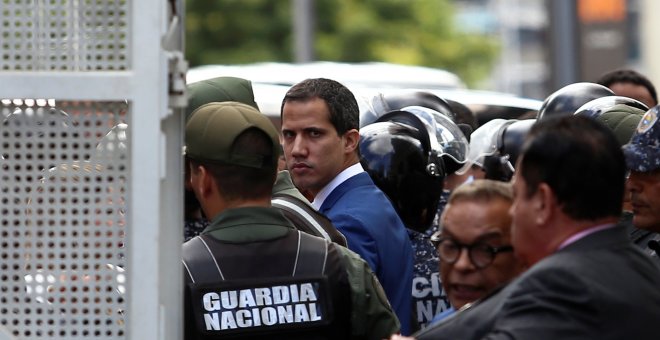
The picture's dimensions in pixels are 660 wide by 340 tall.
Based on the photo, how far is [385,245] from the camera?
17.2 ft

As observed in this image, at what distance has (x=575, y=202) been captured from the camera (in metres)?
3.49

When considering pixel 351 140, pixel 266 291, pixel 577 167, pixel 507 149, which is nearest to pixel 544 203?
pixel 577 167

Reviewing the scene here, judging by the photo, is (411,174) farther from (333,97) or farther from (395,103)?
(395,103)

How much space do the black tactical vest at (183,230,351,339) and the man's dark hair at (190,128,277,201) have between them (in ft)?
0.65

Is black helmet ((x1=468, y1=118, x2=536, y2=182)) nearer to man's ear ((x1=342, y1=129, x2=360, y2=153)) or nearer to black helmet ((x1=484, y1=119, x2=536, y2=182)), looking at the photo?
black helmet ((x1=484, y1=119, x2=536, y2=182))

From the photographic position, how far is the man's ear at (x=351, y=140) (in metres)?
5.68

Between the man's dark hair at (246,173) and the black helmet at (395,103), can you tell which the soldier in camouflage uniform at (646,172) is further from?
the black helmet at (395,103)

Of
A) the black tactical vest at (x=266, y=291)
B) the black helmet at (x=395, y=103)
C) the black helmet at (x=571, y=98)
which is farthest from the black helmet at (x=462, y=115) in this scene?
the black tactical vest at (x=266, y=291)

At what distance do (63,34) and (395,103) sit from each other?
3.99 meters

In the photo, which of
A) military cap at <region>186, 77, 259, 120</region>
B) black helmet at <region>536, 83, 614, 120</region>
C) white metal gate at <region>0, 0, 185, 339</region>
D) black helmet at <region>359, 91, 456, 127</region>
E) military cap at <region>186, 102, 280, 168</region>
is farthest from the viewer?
black helmet at <region>359, 91, 456, 127</region>

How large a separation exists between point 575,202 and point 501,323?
365mm

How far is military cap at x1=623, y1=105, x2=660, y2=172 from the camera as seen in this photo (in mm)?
5027

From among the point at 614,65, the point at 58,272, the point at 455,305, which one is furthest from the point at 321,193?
the point at 614,65

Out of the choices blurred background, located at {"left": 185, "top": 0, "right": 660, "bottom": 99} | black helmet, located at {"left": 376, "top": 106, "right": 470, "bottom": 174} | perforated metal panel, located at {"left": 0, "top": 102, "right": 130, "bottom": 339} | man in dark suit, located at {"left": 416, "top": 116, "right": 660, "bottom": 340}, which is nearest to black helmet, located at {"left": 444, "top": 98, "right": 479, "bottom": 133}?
black helmet, located at {"left": 376, "top": 106, "right": 470, "bottom": 174}
